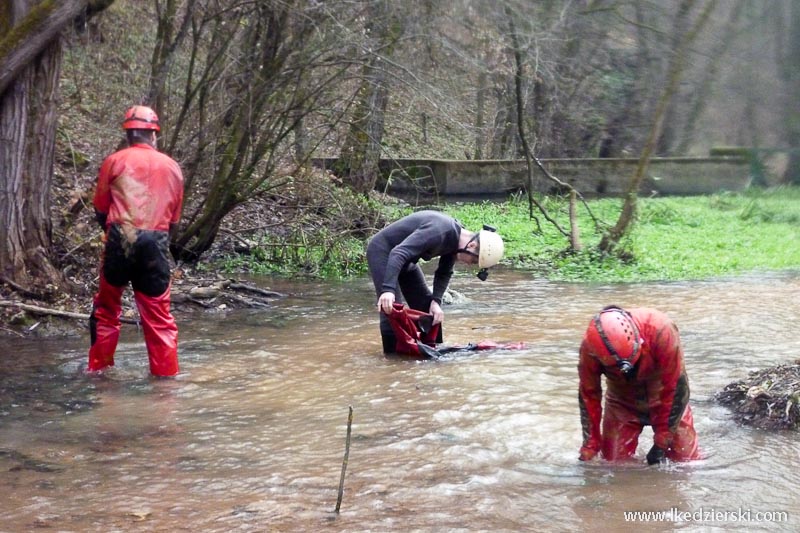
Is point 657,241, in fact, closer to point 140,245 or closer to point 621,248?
point 621,248

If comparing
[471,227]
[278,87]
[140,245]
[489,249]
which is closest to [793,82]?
[489,249]

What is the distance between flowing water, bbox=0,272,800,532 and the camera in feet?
14.5

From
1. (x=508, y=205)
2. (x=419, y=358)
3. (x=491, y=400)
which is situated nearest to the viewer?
(x=491, y=400)

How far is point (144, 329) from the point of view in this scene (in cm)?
710

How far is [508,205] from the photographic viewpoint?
18797 mm

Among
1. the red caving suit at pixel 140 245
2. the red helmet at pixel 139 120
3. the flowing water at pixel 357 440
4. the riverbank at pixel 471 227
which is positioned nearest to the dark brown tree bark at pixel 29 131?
the riverbank at pixel 471 227

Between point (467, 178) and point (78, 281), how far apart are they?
11197mm

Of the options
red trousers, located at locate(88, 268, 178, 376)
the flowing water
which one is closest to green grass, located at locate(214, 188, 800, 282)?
the flowing water

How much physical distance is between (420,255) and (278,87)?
391cm

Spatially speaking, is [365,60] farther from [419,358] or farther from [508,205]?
[508,205]

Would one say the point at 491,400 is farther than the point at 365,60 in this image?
No

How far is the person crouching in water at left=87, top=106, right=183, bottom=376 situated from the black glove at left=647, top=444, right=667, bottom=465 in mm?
3766

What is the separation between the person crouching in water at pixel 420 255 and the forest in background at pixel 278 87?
1.72 meters

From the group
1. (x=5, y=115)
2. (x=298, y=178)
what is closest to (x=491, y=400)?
(x=5, y=115)
